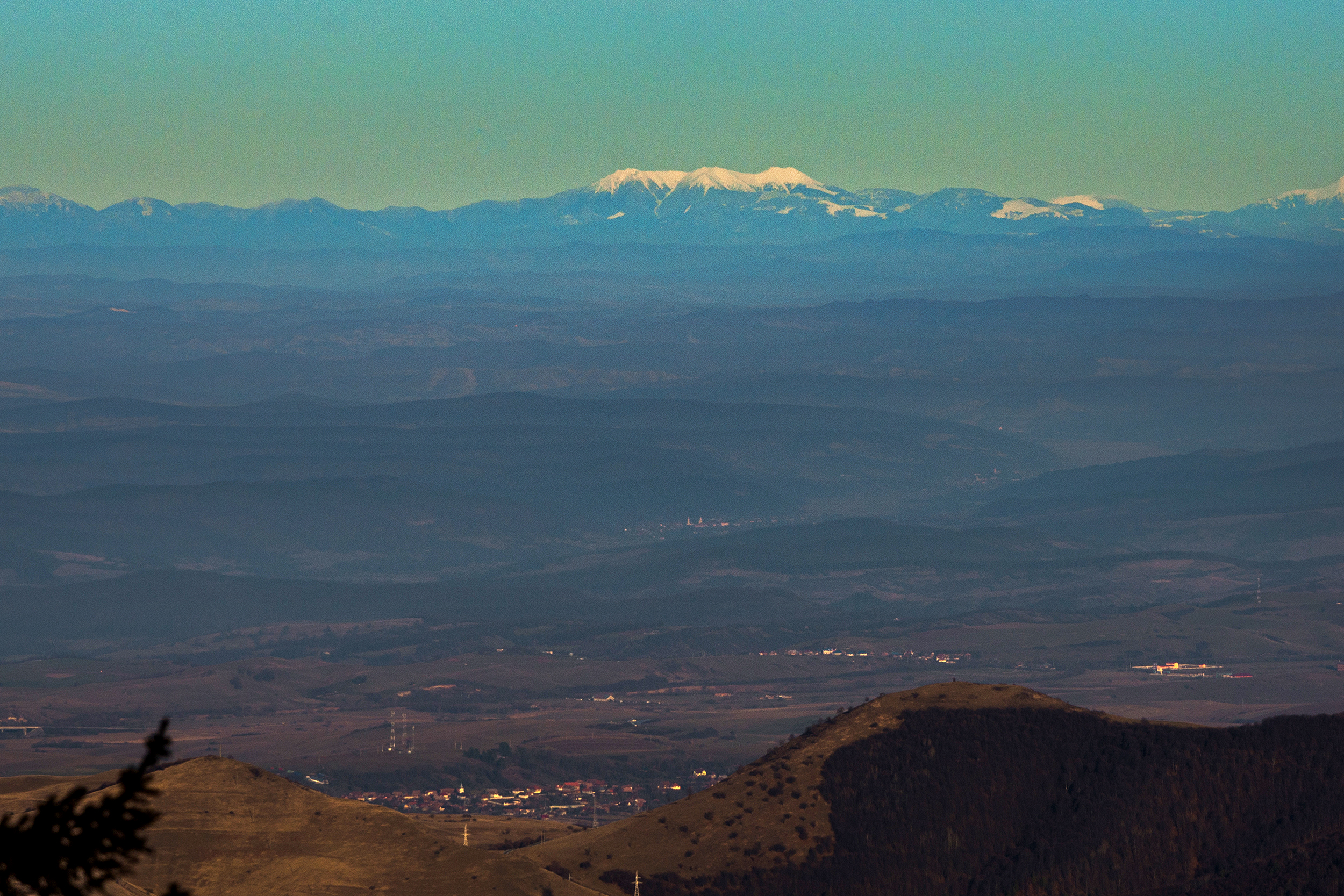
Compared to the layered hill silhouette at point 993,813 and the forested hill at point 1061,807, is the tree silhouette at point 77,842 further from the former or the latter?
the layered hill silhouette at point 993,813

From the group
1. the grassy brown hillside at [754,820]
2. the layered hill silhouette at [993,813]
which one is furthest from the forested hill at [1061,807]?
the grassy brown hillside at [754,820]

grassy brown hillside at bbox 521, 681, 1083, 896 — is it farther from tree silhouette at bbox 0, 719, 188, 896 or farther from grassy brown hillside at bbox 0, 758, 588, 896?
tree silhouette at bbox 0, 719, 188, 896

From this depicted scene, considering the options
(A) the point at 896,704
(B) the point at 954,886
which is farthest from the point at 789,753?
(B) the point at 954,886

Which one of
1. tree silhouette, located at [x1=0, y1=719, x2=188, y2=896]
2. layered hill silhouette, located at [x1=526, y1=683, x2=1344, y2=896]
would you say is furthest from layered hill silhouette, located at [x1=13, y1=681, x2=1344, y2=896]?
tree silhouette, located at [x1=0, y1=719, x2=188, y2=896]

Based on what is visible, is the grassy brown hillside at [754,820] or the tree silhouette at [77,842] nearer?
the tree silhouette at [77,842]

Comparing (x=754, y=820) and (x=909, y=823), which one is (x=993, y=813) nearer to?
(x=909, y=823)

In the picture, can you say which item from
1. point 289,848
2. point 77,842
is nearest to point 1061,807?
point 289,848

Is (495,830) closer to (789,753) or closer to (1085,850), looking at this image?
(789,753)
